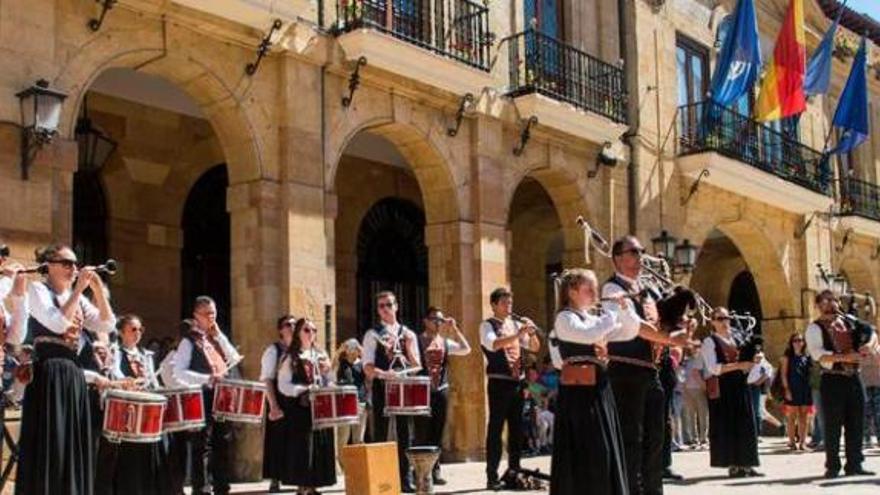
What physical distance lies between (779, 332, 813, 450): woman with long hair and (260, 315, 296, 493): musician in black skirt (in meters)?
7.63

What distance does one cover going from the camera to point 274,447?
30.5 feet

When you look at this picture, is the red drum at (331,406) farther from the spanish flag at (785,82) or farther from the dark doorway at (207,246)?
the spanish flag at (785,82)

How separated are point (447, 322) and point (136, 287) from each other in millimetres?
4692

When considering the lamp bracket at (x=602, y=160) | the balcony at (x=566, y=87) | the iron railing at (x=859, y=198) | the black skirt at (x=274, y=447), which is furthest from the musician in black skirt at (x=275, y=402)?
the iron railing at (x=859, y=198)

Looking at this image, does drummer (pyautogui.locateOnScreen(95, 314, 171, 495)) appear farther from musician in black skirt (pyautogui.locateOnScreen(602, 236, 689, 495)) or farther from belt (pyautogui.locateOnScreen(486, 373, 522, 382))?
musician in black skirt (pyautogui.locateOnScreen(602, 236, 689, 495))

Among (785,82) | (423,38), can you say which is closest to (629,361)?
(423,38)

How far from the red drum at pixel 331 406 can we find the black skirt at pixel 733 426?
3.63 meters

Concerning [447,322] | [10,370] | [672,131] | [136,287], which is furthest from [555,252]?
[10,370]

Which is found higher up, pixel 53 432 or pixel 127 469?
pixel 53 432

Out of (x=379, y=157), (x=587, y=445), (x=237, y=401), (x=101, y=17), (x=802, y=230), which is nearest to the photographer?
(x=587, y=445)

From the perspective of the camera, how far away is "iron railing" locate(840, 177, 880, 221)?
21.7 meters

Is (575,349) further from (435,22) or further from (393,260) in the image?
(393,260)

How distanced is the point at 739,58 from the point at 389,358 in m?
8.90

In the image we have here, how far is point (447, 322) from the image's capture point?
33.4 feet
